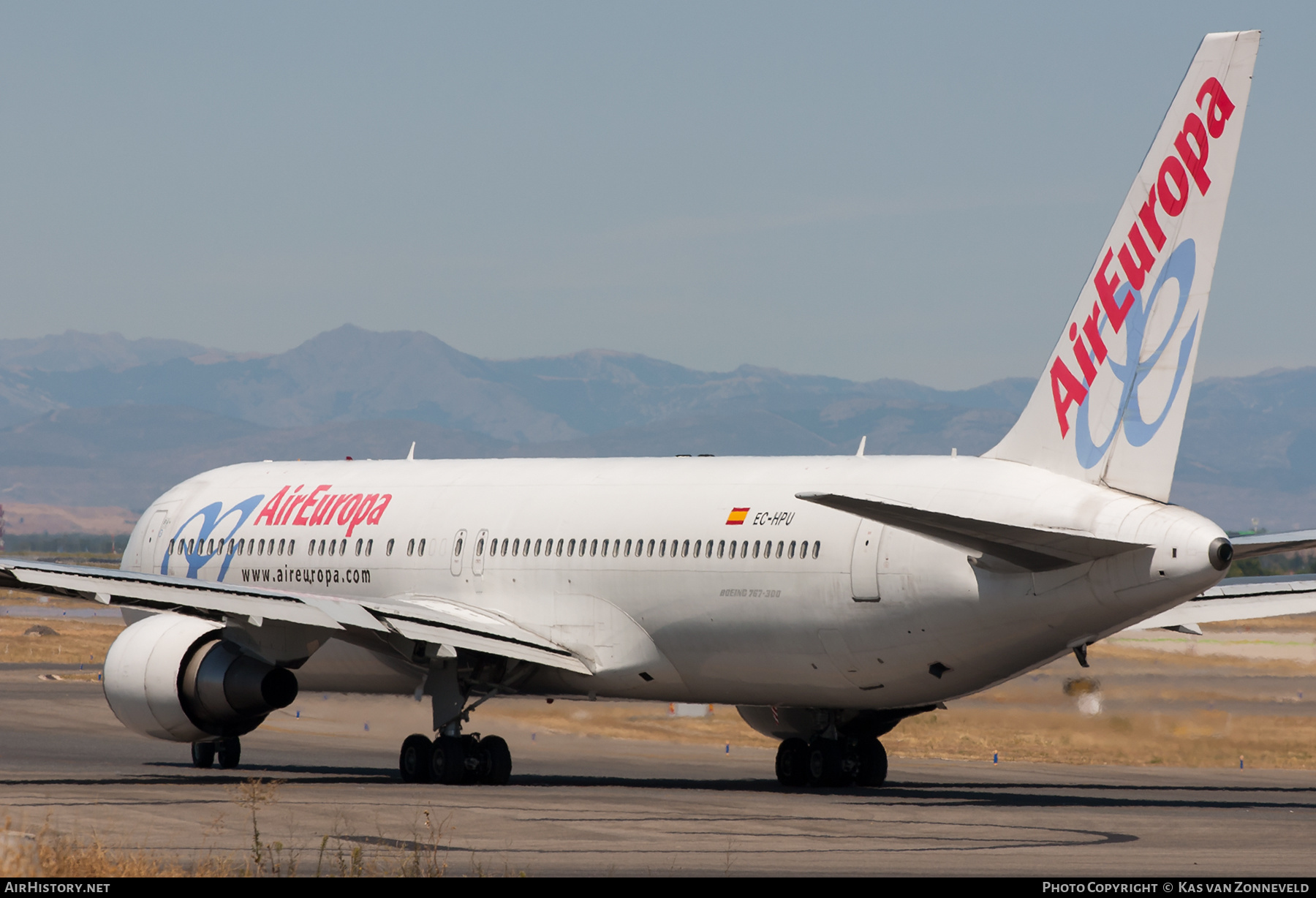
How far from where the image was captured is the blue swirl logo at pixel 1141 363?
2508cm

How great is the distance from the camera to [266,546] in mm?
35469

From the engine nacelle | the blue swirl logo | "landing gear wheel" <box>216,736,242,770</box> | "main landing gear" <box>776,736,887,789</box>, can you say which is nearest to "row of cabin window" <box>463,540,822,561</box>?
→ "main landing gear" <box>776,736,887,789</box>

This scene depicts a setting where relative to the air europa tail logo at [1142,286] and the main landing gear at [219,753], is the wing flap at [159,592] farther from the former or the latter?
the air europa tail logo at [1142,286]

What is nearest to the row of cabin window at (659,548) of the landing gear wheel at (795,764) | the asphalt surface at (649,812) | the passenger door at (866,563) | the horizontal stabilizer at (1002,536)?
the passenger door at (866,563)

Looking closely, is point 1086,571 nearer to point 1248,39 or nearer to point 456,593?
point 1248,39

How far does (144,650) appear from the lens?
30.3 meters

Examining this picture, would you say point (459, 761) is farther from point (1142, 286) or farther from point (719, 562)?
point (1142, 286)

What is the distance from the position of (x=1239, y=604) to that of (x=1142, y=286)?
6.99 m

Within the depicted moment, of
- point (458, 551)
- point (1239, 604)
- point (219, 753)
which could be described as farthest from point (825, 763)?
point (219, 753)

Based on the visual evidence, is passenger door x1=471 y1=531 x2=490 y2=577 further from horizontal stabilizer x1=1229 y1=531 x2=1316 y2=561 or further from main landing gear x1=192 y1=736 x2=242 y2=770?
horizontal stabilizer x1=1229 y1=531 x2=1316 y2=561

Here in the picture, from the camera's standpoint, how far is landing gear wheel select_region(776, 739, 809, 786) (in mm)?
30812

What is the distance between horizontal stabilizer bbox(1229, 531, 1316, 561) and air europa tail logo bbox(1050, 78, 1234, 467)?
1.79 m

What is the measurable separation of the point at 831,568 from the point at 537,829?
6.70 meters

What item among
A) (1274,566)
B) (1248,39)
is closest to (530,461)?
(1248,39)
